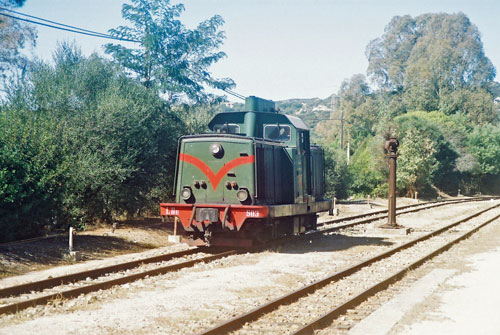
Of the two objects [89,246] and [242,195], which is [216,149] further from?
[89,246]

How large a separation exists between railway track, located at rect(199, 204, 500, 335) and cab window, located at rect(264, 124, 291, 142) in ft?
13.5

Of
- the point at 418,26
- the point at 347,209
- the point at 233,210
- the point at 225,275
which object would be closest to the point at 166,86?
the point at 233,210

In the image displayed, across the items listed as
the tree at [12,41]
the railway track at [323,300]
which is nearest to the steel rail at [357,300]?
the railway track at [323,300]

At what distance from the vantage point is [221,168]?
1338 centimetres

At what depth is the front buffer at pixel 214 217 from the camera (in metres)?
12.6

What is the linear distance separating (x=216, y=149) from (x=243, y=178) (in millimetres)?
987

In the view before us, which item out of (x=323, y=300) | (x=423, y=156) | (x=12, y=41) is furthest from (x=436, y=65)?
(x=323, y=300)

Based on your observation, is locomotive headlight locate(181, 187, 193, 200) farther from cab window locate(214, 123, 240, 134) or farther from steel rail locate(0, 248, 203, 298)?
cab window locate(214, 123, 240, 134)

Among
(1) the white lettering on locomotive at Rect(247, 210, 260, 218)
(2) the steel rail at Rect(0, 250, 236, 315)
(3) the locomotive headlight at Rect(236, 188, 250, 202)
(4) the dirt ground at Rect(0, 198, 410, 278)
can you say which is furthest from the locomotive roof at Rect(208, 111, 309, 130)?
(2) the steel rail at Rect(0, 250, 236, 315)

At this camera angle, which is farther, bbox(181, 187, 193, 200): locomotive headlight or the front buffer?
bbox(181, 187, 193, 200): locomotive headlight

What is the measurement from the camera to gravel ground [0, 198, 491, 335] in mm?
6887

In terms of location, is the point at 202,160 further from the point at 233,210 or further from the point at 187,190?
the point at 233,210

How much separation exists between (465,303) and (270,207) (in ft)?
17.7

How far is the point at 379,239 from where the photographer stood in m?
17.9
